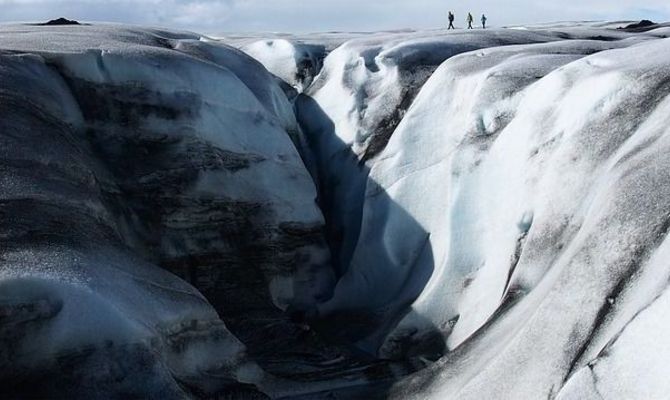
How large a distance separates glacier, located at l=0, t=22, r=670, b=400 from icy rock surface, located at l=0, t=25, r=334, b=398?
0.06ft

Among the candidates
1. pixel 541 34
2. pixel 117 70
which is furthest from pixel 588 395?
pixel 541 34

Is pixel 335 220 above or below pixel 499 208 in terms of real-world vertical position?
below

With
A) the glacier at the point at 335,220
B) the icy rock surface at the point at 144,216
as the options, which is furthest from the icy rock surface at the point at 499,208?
the icy rock surface at the point at 144,216

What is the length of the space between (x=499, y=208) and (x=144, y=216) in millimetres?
2934

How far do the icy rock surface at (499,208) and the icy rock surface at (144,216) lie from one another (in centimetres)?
61

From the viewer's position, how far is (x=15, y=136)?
709cm

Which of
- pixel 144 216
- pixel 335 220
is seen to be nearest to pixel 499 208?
pixel 335 220

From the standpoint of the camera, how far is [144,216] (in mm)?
8305

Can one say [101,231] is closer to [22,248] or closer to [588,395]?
[22,248]

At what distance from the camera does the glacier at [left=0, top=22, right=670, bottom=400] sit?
5.86m

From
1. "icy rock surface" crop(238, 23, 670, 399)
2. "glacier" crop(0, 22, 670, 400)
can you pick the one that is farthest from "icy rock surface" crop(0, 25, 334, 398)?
"icy rock surface" crop(238, 23, 670, 399)

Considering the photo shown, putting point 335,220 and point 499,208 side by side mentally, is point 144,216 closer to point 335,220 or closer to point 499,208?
point 335,220

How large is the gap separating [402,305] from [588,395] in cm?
326

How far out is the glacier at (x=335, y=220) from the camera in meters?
5.86
